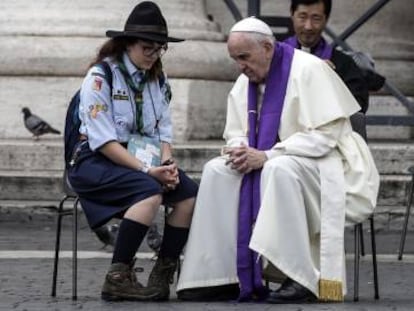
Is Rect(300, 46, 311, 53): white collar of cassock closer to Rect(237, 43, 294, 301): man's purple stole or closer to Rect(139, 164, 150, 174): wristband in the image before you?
Rect(237, 43, 294, 301): man's purple stole

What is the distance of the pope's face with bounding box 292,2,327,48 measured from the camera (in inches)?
351

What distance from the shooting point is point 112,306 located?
25.1 feet

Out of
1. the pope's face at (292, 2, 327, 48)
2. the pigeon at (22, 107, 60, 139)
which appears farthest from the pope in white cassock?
the pigeon at (22, 107, 60, 139)

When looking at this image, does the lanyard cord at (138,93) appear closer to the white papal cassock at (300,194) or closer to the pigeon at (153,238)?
the white papal cassock at (300,194)

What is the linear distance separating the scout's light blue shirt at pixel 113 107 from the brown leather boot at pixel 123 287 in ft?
1.87

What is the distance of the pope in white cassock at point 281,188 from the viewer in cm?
766

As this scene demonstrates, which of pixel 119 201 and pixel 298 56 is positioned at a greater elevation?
pixel 298 56

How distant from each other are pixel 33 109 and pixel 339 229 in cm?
550

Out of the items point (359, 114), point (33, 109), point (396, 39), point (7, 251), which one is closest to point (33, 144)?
point (33, 109)

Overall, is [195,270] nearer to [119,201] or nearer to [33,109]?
[119,201]

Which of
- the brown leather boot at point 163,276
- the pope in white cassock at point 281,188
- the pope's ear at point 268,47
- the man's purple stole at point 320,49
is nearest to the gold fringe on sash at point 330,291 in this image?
the pope in white cassock at point 281,188

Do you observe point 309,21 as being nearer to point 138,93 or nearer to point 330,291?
point 138,93

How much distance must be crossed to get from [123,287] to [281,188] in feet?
2.78

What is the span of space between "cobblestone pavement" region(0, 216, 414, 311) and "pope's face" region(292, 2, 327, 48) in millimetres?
1277
